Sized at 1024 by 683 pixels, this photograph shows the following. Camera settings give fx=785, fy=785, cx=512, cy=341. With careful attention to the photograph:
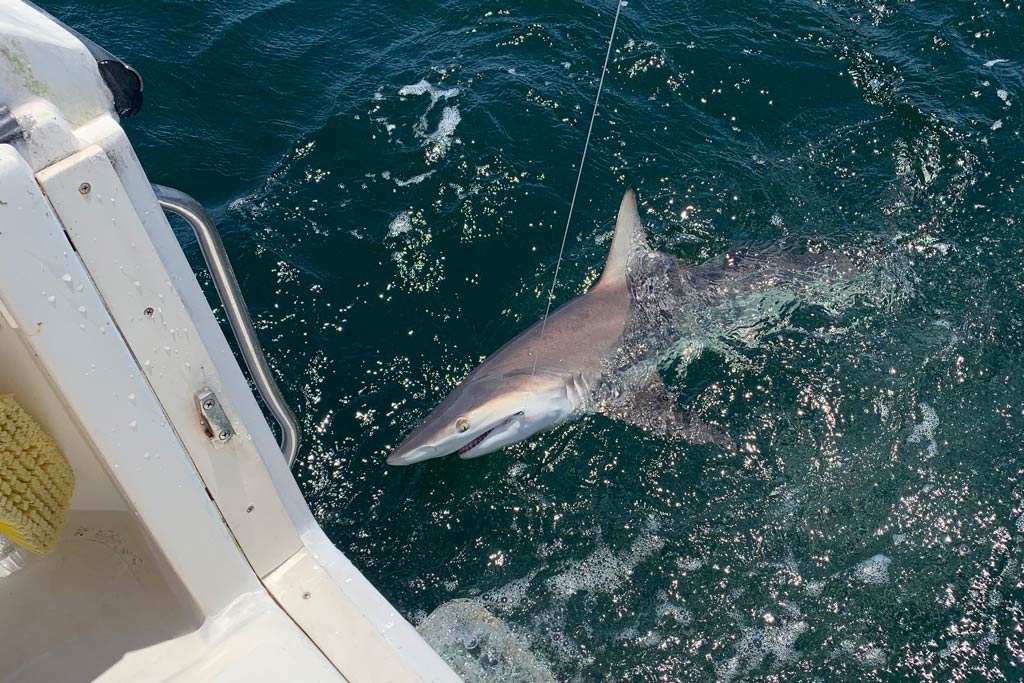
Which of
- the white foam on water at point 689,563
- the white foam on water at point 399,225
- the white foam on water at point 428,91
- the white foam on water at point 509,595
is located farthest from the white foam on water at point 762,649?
the white foam on water at point 428,91

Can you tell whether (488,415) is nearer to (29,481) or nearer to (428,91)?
(29,481)

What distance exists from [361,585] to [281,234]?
346 cm

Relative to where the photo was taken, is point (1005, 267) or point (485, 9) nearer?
point (1005, 267)

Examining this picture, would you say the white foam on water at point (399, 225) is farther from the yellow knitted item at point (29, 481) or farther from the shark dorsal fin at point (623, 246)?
the yellow knitted item at point (29, 481)

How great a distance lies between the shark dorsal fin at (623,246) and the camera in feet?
15.5

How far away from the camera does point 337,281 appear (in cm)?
504

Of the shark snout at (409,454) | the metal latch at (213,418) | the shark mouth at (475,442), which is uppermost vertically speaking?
the metal latch at (213,418)

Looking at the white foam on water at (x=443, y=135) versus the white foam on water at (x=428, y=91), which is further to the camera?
the white foam on water at (x=428, y=91)

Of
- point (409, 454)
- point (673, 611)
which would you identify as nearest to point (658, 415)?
point (673, 611)

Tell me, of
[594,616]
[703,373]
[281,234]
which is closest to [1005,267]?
[703,373]

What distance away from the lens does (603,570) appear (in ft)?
12.7

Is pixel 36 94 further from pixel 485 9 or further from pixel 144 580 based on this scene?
pixel 485 9

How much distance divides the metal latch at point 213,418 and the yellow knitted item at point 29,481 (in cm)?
41

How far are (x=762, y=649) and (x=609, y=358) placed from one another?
5.55 feet
